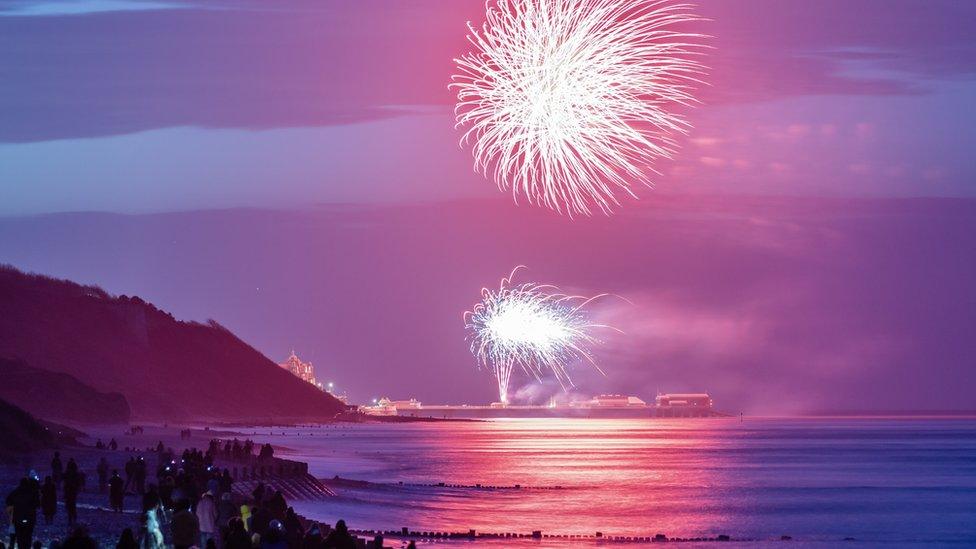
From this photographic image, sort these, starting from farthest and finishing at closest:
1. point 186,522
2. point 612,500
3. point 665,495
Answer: point 665,495 → point 612,500 → point 186,522

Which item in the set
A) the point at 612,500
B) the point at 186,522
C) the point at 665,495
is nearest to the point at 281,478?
the point at 612,500

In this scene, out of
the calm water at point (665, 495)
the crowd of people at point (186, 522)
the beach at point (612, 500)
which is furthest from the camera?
the calm water at point (665, 495)

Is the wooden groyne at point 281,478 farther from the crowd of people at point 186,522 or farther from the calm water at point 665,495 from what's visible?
the crowd of people at point 186,522

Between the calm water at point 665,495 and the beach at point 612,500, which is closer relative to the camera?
the beach at point 612,500

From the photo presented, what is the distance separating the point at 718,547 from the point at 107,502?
20.1 metres

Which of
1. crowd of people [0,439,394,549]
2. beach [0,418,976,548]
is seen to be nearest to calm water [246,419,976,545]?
beach [0,418,976,548]

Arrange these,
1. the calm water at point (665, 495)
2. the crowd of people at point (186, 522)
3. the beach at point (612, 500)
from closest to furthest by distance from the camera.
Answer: the crowd of people at point (186, 522)
the beach at point (612, 500)
the calm water at point (665, 495)

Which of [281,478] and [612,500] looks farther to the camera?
[612,500]

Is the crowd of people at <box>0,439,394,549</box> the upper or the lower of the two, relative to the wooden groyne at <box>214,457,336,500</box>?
lower

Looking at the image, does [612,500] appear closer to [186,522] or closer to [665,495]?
[665,495]

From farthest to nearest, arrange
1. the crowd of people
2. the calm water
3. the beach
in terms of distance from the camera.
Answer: the calm water → the beach → the crowd of people

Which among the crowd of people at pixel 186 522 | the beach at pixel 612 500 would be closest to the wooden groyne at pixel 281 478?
the beach at pixel 612 500

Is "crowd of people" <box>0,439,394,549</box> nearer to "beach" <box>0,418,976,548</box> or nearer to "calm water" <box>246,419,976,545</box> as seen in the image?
A: "beach" <box>0,418,976,548</box>

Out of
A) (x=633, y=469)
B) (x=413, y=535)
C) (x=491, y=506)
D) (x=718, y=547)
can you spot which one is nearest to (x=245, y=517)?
(x=413, y=535)
